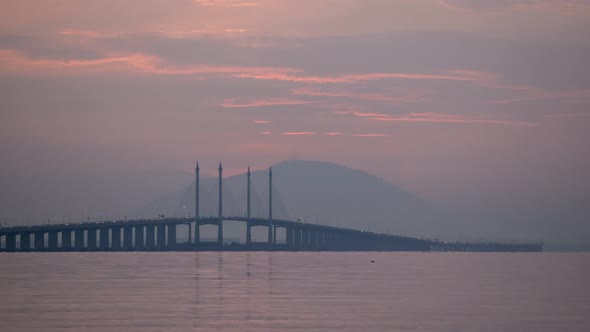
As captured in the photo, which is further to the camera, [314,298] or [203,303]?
[314,298]

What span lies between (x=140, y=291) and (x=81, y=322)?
20.6m

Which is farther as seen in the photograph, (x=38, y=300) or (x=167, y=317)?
(x=38, y=300)

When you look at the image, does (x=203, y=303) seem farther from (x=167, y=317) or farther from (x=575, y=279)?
(x=575, y=279)

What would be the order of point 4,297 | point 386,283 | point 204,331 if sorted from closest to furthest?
1. point 204,331
2. point 4,297
3. point 386,283

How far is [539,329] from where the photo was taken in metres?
48.4

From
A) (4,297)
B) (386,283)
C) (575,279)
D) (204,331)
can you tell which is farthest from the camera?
→ (575,279)

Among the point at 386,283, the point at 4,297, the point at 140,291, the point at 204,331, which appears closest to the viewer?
the point at 204,331

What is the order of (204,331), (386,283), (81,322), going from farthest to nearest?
(386,283) → (81,322) → (204,331)

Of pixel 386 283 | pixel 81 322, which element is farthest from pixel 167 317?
pixel 386 283

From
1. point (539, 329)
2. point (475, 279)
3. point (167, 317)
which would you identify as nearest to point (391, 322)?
point (539, 329)

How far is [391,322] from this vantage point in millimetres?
50719

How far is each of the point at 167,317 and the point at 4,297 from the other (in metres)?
16.5

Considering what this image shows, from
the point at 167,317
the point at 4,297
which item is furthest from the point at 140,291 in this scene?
the point at 167,317

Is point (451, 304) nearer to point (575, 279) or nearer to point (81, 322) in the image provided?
point (81, 322)
